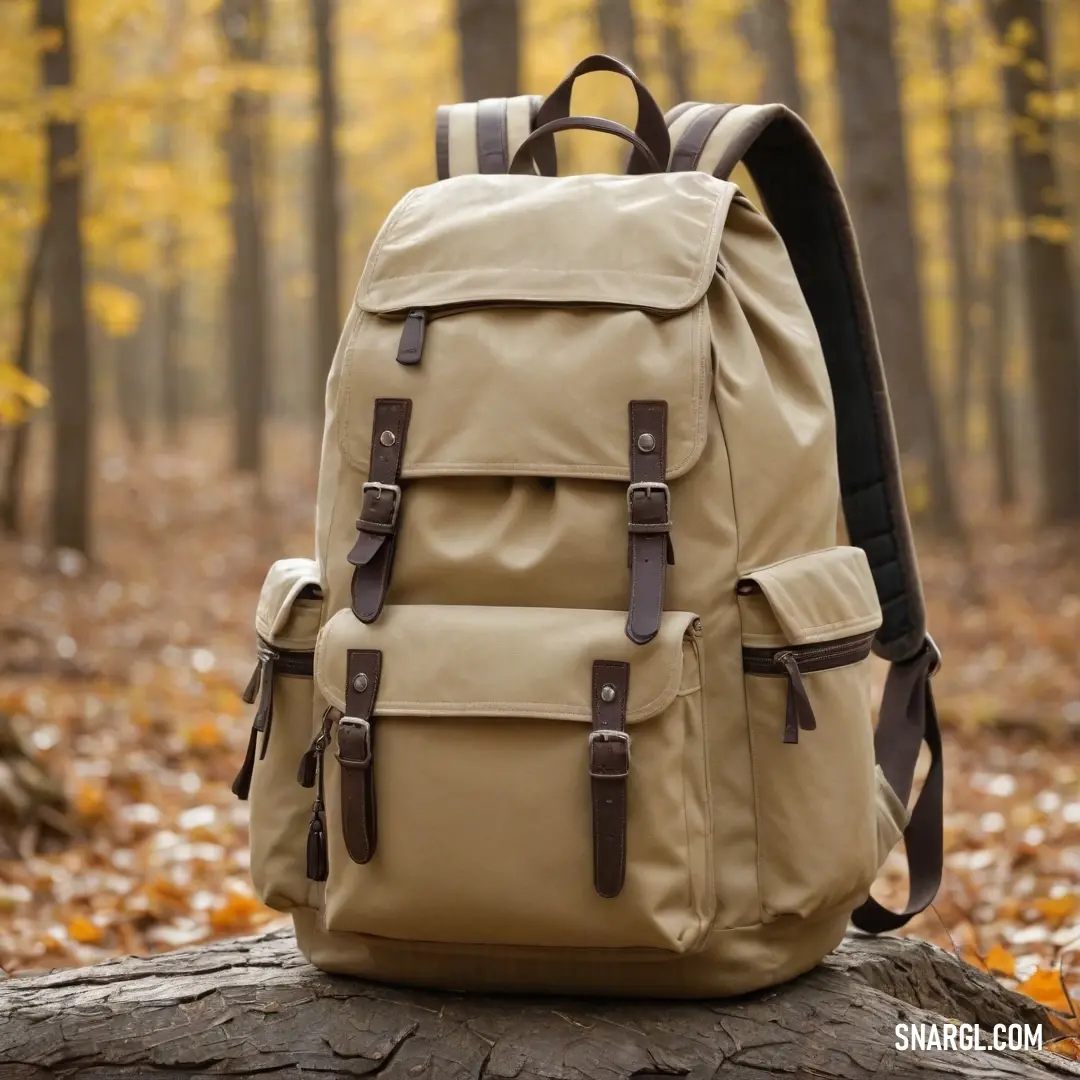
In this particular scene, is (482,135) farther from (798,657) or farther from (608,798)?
(608,798)

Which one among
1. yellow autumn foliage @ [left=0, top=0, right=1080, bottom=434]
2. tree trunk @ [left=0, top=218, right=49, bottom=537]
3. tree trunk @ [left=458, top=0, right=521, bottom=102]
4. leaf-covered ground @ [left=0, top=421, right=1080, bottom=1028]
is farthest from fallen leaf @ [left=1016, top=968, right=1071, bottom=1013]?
tree trunk @ [left=0, top=218, right=49, bottom=537]

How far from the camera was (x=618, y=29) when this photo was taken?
38.8 feet

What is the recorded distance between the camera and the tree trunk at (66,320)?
8414 mm

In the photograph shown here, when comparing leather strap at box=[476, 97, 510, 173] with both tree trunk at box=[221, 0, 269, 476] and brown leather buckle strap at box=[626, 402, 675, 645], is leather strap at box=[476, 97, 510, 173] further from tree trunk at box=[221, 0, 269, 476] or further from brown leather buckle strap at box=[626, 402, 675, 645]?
tree trunk at box=[221, 0, 269, 476]

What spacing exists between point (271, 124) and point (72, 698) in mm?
9529

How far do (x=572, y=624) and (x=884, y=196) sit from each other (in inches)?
287

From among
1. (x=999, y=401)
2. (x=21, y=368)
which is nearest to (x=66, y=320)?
(x=21, y=368)

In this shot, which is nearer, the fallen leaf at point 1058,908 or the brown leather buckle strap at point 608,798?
the brown leather buckle strap at point 608,798

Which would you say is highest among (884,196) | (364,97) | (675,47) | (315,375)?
(364,97)

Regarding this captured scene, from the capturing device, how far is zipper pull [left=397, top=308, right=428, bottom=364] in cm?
192

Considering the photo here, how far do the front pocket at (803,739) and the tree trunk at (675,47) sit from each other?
11.3 meters

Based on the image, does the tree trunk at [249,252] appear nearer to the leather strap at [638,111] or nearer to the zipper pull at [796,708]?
the leather strap at [638,111]

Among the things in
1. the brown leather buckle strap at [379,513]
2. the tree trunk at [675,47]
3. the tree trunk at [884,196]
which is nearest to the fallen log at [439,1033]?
the brown leather buckle strap at [379,513]

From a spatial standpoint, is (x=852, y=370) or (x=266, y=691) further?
(x=852, y=370)
